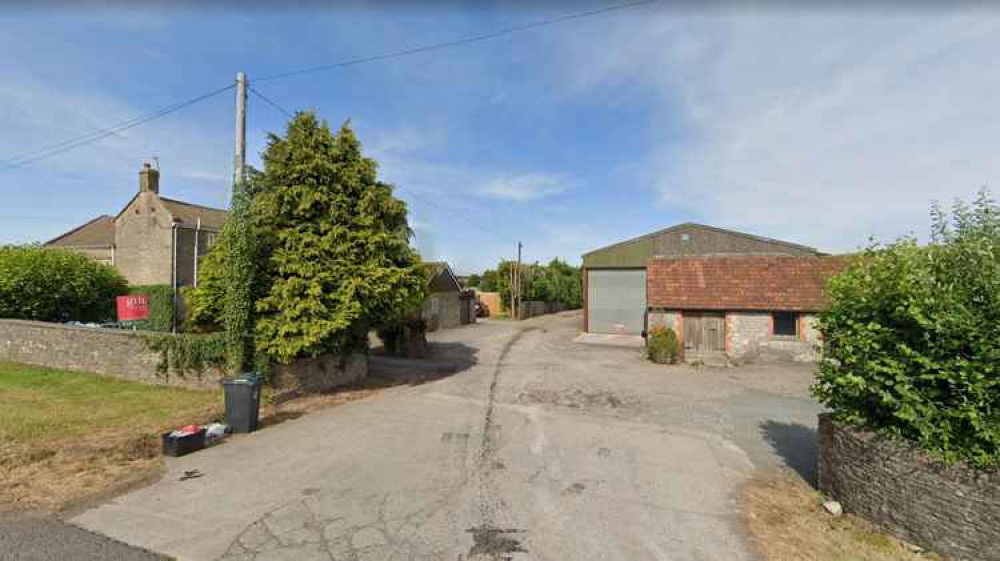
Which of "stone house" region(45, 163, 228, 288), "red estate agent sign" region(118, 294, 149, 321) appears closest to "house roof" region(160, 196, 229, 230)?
"stone house" region(45, 163, 228, 288)

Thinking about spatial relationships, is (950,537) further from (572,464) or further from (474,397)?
(474,397)

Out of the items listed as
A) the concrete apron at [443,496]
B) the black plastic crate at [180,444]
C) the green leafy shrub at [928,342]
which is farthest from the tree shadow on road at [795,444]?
the black plastic crate at [180,444]

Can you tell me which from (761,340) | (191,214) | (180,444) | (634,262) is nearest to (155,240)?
(191,214)

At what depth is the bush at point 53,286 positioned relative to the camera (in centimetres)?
1487

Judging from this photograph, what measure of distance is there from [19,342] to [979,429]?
845 inches

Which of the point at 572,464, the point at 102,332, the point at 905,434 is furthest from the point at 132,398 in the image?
the point at 905,434

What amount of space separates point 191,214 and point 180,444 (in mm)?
26461

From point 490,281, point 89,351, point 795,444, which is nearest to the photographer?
point 795,444

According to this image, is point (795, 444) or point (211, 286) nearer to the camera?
point (795, 444)

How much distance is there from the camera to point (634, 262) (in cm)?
2458

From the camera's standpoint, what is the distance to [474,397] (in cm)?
1066

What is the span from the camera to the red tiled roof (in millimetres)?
16875

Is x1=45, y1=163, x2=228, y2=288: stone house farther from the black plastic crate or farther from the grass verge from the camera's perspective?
the black plastic crate

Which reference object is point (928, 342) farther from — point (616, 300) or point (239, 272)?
point (616, 300)
